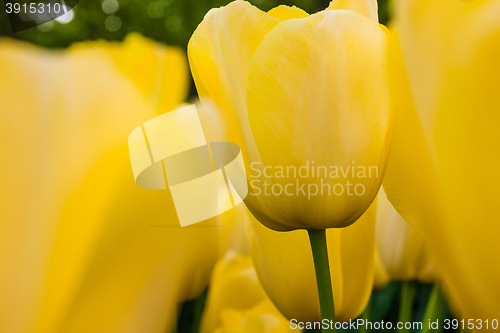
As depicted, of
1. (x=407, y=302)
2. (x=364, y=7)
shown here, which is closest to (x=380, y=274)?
(x=407, y=302)

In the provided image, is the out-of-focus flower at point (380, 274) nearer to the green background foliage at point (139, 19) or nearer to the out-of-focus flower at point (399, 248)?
the out-of-focus flower at point (399, 248)

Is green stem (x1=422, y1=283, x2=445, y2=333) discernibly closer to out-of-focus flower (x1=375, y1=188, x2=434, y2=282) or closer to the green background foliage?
out-of-focus flower (x1=375, y1=188, x2=434, y2=282)

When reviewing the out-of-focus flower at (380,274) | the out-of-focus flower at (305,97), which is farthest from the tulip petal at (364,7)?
the out-of-focus flower at (380,274)

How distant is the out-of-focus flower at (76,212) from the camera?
0.42 ft

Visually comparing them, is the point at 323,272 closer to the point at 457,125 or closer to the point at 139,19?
the point at 457,125

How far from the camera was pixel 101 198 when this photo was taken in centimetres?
13

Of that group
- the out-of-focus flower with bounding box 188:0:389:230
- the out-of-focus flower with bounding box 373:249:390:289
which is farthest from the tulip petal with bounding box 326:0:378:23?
the out-of-focus flower with bounding box 373:249:390:289

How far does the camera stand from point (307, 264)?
151 millimetres

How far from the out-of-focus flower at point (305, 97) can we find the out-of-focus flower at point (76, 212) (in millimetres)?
33

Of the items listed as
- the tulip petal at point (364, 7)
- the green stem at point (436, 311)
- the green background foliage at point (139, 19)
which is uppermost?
the tulip petal at point (364, 7)

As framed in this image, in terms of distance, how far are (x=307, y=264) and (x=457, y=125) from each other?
0.07 m

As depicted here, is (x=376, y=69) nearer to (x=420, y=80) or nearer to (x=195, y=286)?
(x=420, y=80)

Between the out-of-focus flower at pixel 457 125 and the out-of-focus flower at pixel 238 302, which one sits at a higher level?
the out-of-focus flower at pixel 457 125

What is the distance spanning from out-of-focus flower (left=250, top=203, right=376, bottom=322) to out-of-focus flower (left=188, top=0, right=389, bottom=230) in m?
0.03
